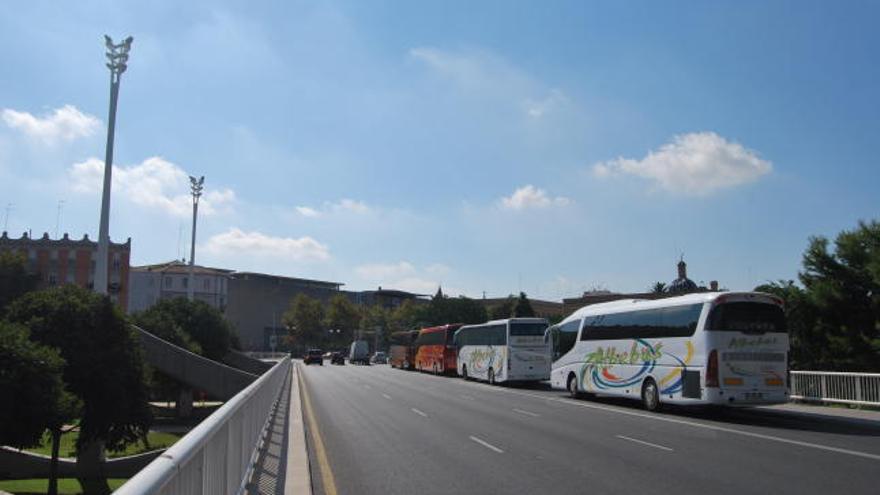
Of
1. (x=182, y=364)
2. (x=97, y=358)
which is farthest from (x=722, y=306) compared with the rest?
(x=182, y=364)

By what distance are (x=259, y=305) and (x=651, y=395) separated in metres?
142

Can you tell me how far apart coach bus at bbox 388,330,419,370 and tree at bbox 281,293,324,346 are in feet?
224

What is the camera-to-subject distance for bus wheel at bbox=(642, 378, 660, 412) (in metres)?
22.3

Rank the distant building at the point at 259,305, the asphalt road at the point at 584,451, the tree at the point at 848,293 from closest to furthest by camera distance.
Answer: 1. the asphalt road at the point at 584,451
2. the tree at the point at 848,293
3. the distant building at the point at 259,305

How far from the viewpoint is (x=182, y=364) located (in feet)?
127

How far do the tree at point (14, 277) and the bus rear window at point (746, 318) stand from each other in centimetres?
7359

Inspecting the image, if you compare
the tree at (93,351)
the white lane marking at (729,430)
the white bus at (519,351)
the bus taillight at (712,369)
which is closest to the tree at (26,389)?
the tree at (93,351)

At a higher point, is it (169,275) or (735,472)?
(169,275)

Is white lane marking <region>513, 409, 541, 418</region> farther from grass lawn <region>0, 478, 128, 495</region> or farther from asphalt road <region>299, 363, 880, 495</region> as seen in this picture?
grass lawn <region>0, 478, 128, 495</region>

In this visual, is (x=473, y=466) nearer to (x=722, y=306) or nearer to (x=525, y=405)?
(x=722, y=306)

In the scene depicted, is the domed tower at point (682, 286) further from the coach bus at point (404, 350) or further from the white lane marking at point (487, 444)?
the white lane marking at point (487, 444)

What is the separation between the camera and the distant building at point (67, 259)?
11994 centimetres

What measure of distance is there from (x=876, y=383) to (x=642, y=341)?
6.76 metres

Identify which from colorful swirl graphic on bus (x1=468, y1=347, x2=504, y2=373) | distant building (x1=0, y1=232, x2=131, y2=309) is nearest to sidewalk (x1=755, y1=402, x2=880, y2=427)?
colorful swirl graphic on bus (x1=468, y1=347, x2=504, y2=373)
